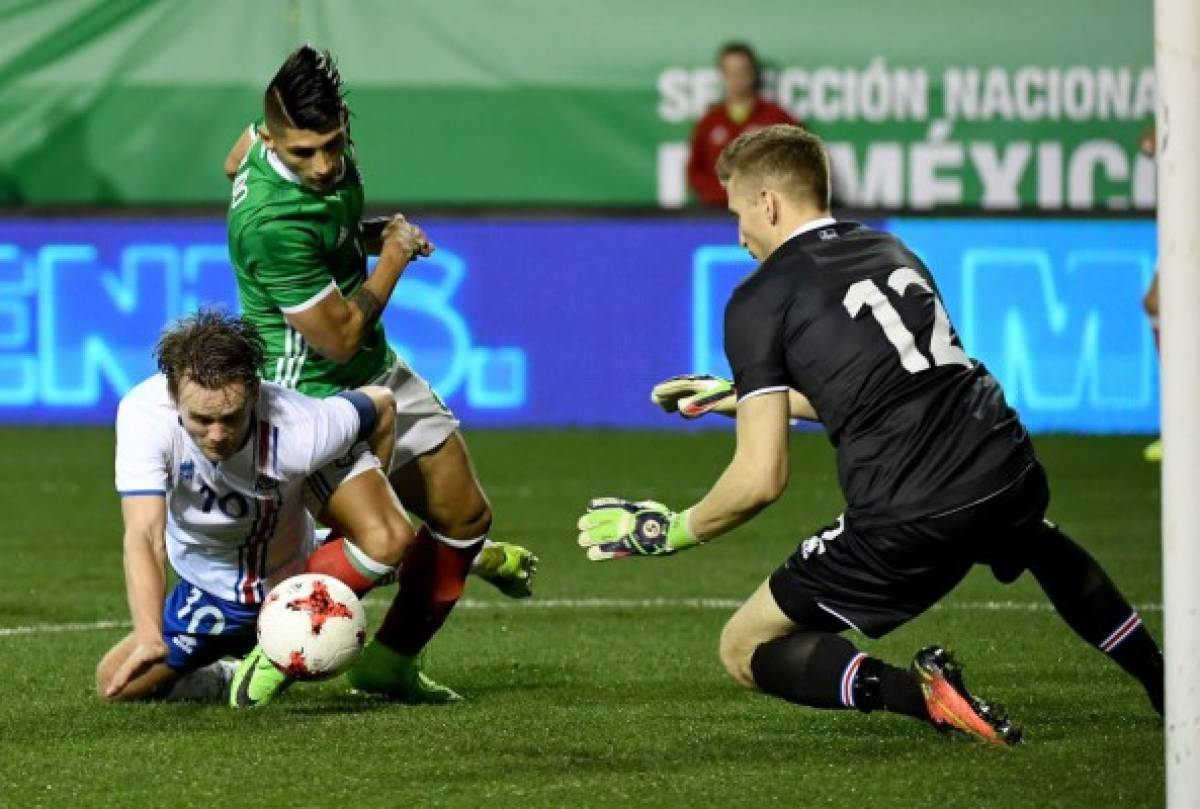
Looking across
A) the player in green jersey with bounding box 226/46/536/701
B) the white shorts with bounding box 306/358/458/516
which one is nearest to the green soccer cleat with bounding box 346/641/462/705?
the player in green jersey with bounding box 226/46/536/701

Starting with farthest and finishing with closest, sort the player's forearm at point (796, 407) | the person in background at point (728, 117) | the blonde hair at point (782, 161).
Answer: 1. the person in background at point (728, 117)
2. the player's forearm at point (796, 407)
3. the blonde hair at point (782, 161)

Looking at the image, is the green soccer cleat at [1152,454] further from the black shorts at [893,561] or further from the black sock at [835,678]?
the black sock at [835,678]

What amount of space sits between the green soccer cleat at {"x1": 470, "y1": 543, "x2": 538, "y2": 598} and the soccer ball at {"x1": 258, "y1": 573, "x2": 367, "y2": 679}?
35.8 inches

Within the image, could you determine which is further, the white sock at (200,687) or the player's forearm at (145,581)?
the white sock at (200,687)

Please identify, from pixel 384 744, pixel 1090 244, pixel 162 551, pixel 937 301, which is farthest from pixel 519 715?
pixel 1090 244

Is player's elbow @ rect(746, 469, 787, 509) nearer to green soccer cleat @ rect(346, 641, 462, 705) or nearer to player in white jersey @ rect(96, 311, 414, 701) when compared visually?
player in white jersey @ rect(96, 311, 414, 701)

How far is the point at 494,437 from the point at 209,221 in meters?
2.03

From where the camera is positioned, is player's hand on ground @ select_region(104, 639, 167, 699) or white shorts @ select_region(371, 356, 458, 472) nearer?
player's hand on ground @ select_region(104, 639, 167, 699)

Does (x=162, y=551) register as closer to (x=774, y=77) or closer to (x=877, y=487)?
(x=877, y=487)

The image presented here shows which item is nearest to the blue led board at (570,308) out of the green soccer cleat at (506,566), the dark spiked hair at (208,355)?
the green soccer cleat at (506,566)

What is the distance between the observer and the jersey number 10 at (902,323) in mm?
5949

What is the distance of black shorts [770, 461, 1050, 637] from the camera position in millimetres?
5938

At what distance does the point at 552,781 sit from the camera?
5781mm

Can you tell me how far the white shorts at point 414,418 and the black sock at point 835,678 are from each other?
1.61 m
